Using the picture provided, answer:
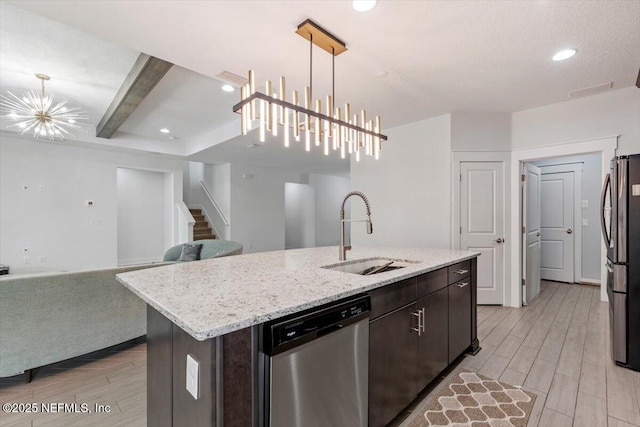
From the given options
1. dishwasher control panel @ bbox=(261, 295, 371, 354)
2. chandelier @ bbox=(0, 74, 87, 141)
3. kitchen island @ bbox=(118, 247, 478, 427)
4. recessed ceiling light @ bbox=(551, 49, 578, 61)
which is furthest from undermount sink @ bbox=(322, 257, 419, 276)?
chandelier @ bbox=(0, 74, 87, 141)

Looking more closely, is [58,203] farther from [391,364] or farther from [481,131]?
[481,131]

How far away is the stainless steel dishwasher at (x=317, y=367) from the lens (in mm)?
1025

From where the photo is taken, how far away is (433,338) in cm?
199

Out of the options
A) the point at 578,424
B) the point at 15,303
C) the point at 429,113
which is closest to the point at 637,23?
the point at 429,113

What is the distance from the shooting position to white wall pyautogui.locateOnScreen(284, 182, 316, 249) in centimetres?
→ 1009

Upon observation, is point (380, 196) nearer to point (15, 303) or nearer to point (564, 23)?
point (564, 23)

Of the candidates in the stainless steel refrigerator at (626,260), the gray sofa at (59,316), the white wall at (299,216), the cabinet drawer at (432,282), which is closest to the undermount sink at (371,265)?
the cabinet drawer at (432,282)

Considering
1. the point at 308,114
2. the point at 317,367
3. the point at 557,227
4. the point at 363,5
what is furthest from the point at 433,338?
the point at 557,227

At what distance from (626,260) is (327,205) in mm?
8537

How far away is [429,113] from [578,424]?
138 inches

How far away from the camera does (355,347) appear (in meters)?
1.36

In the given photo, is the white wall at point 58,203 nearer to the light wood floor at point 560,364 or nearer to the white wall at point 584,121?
the light wood floor at point 560,364

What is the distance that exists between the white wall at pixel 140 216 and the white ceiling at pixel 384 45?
11.9ft

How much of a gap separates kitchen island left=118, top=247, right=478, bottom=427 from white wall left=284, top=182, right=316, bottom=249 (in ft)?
25.5
